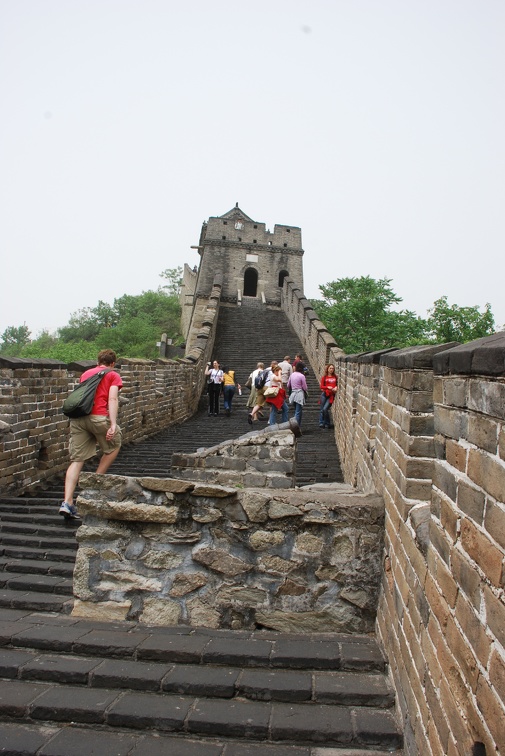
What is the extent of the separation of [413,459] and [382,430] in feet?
3.00

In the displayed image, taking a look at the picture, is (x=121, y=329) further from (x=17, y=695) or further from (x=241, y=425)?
(x=17, y=695)

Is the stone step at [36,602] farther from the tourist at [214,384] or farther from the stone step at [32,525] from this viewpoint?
the tourist at [214,384]

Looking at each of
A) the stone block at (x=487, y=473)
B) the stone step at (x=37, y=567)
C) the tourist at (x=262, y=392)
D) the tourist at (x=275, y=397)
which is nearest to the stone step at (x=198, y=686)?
the stone step at (x=37, y=567)

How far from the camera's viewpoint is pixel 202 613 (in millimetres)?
3529

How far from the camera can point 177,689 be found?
2.94 metres

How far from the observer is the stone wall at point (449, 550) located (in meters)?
1.42

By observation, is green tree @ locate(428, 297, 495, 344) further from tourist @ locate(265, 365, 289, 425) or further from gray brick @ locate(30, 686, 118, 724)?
gray brick @ locate(30, 686, 118, 724)

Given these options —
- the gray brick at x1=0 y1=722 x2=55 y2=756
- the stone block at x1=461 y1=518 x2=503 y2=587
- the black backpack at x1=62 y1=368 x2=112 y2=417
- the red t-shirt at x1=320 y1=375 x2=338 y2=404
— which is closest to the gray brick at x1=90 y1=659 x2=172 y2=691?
the gray brick at x1=0 y1=722 x2=55 y2=756

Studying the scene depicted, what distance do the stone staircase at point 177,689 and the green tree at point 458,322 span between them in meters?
35.0

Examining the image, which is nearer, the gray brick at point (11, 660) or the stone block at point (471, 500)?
the stone block at point (471, 500)

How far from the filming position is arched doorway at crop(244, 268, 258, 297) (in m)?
31.8

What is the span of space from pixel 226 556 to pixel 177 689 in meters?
0.81

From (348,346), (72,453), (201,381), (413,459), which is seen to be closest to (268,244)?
(348,346)

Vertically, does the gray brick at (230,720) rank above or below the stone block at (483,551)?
below
